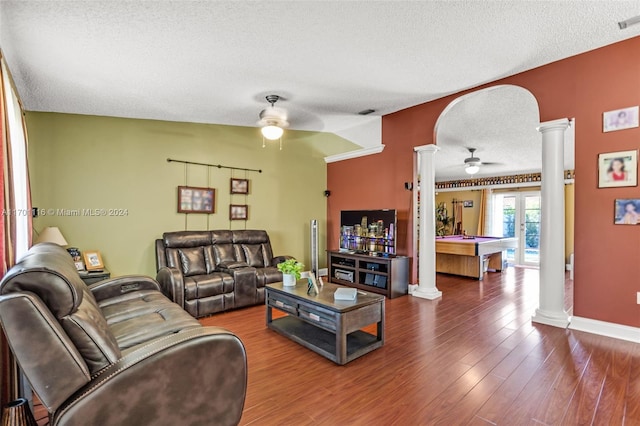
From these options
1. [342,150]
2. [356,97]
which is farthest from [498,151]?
[356,97]

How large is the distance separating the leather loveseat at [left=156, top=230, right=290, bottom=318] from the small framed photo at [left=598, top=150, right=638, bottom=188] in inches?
150

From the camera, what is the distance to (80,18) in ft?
7.24

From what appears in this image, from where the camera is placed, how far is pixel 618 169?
120 inches

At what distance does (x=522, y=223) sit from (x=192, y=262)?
8183 millimetres

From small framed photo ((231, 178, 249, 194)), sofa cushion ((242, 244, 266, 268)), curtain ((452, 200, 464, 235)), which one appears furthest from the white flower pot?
curtain ((452, 200, 464, 235))

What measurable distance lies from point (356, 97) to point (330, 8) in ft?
6.23

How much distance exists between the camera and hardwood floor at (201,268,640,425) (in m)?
1.92

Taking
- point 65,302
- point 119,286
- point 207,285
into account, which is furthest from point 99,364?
point 207,285

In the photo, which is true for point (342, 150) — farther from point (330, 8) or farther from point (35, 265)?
point (35, 265)

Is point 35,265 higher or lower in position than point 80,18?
lower

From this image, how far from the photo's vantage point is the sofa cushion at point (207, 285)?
12.0ft

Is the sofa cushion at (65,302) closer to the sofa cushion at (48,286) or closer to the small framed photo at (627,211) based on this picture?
the sofa cushion at (48,286)

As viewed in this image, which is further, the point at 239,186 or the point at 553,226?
the point at 239,186

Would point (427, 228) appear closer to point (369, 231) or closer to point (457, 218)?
point (369, 231)
